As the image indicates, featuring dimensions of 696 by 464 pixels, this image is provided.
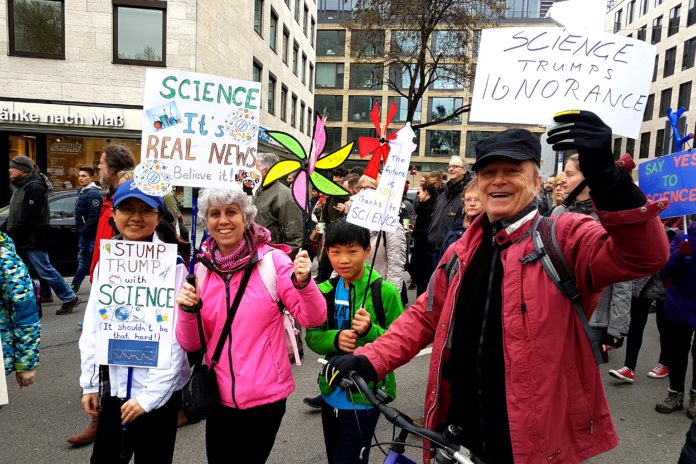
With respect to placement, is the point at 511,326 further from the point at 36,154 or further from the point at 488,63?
the point at 36,154

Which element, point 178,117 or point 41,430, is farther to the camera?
point 41,430

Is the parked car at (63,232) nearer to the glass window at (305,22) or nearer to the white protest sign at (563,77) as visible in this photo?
the white protest sign at (563,77)

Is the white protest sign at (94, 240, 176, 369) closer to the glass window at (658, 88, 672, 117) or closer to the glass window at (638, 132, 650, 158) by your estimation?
the glass window at (658, 88, 672, 117)

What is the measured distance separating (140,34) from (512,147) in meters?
16.2

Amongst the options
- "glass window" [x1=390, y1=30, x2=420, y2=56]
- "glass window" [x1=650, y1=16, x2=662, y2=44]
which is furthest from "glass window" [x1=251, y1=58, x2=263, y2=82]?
"glass window" [x1=650, y1=16, x2=662, y2=44]

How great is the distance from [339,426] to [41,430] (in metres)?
2.58

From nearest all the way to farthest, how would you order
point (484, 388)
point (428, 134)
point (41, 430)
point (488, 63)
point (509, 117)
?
point (484, 388), point (509, 117), point (488, 63), point (41, 430), point (428, 134)

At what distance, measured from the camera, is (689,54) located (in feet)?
108

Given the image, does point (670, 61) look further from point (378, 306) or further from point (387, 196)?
point (378, 306)

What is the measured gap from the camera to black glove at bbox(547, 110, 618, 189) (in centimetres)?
124

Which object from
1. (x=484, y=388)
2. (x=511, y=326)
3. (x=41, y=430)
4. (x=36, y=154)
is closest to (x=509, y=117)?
(x=511, y=326)

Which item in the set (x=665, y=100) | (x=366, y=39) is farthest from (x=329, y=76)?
(x=366, y=39)

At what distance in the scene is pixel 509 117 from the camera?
1.94 metres

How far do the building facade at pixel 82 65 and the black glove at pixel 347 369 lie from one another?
15006mm
